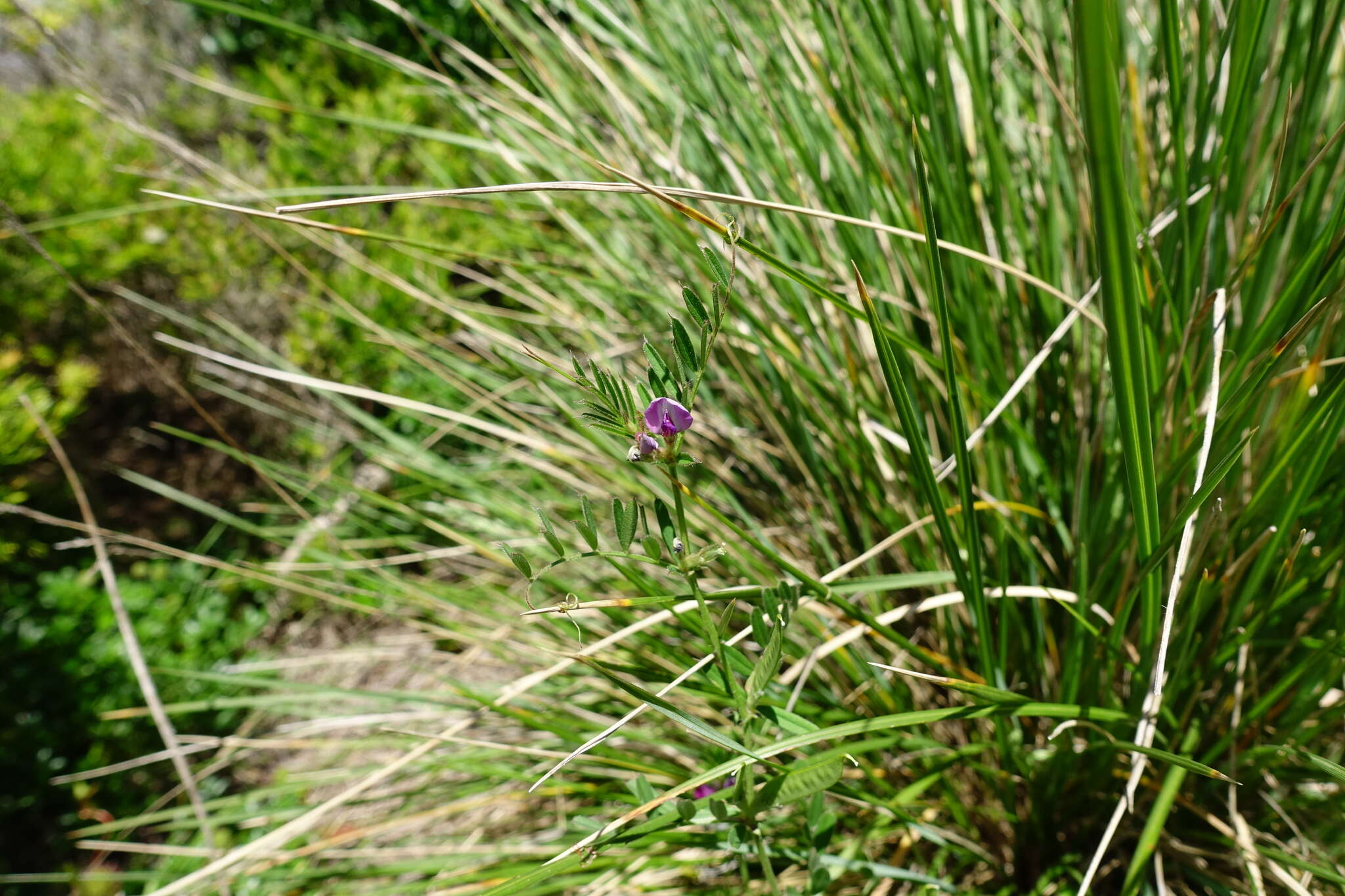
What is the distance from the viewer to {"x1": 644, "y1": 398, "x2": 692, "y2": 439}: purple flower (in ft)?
1.51

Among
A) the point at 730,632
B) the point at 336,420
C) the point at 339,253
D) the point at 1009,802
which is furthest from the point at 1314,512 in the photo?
the point at 336,420

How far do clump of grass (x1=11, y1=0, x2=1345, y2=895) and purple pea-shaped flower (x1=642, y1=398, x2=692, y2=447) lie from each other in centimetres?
2

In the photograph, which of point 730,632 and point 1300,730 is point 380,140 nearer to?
point 730,632

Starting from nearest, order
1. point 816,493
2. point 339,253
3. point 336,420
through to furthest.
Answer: point 816,493, point 339,253, point 336,420

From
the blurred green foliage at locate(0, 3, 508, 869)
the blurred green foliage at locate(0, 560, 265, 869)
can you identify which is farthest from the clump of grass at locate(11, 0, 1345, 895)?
the blurred green foliage at locate(0, 560, 265, 869)

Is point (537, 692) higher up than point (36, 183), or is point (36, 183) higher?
point (36, 183)

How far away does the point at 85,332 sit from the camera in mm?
2162

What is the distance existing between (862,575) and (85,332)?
2244 mm

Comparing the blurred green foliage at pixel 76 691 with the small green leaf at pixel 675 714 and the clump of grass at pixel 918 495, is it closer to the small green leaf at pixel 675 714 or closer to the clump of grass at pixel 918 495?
the clump of grass at pixel 918 495

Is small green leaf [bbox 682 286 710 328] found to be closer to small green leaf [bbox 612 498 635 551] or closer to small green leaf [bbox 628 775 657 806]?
small green leaf [bbox 612 498 635 551]

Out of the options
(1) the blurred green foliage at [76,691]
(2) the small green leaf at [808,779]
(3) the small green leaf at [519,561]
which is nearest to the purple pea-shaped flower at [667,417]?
(3) the small green leaf at [519,561]

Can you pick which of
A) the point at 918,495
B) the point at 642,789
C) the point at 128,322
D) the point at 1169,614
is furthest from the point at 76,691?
the point at 1169,614

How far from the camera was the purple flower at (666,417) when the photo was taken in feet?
1.51

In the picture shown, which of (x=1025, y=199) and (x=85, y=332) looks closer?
(x=1025, y=199)
